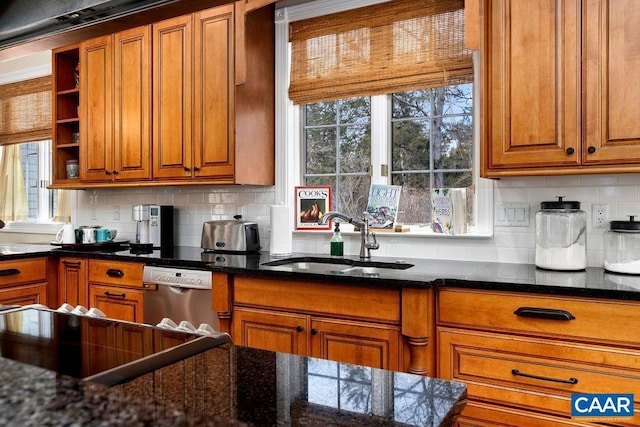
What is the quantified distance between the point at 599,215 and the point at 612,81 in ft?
2.25

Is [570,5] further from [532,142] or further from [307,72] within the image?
[307,72]

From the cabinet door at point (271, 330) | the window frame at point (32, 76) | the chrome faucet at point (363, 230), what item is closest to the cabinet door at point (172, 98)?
the chrome faucet at point (363, 230)

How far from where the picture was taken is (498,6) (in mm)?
2344

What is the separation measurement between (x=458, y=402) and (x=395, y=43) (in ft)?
8.71

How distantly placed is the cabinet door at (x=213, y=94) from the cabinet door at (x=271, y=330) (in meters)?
0.99

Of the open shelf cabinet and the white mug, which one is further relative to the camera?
the open shelf cabinet

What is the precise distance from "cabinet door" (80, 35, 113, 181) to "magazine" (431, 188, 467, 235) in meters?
2.39

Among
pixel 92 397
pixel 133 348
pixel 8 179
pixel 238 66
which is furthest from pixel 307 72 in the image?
pixel 8 179

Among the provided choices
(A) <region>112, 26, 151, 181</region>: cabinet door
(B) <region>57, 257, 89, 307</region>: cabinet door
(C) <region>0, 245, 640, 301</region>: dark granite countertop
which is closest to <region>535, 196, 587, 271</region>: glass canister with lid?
(C) <region>0, 245, 640, 301</region>: dark granite countertop

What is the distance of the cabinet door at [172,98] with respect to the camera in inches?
131

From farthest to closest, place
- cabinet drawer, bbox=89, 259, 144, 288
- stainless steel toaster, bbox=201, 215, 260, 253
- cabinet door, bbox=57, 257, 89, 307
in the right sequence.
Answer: cabinet door, bbox=57, 257, 89, 307 < stainless steel toaster, bbox=201, 215, 260, 253 < cabinet drawer, bbox=89, 259, 144, 288

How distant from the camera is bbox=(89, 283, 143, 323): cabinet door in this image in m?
3.13

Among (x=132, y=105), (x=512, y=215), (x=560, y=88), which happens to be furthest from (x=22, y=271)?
(x=560, y=88)

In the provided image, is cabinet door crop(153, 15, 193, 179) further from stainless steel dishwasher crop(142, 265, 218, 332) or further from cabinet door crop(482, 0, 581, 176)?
cabinet door crop(482, 0, 581, 176)
